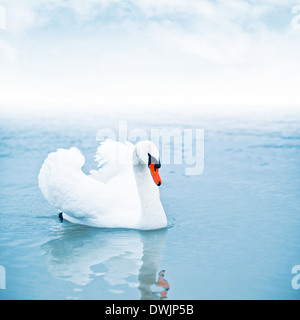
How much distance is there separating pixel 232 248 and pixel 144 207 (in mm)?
1634

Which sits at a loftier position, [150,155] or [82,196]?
[150,155]

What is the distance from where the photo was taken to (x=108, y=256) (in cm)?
738

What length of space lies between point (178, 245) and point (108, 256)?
1196mm

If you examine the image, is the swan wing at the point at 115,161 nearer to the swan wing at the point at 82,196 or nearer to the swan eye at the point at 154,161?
the swan wing at the point at 82,196

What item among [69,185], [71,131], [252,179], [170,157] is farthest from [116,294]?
[71,131]

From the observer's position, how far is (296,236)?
811cm

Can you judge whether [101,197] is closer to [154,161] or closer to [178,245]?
[154,161]

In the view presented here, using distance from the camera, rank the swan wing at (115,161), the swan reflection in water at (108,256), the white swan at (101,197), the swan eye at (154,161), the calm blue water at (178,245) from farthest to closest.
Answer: the swan wing at (115,161) < the white swan at (101,197) < the swan eye at (154,161) < the swan reflection in water at (108,256) < the calm blue water at (178,245)

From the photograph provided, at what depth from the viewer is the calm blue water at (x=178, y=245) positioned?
251 inches

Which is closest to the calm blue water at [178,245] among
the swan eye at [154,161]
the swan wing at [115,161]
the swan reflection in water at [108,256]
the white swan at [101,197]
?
the swan reflection in water at [108,256]

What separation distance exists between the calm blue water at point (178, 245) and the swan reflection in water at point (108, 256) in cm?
1

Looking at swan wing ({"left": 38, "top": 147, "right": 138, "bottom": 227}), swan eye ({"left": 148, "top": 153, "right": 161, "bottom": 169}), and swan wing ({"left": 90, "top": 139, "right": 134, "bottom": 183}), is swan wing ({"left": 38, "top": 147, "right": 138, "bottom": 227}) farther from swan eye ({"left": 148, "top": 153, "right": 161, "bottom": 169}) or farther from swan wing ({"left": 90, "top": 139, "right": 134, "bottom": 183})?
swan eye ({"left": 148, "top": 153, "right": 161, "bottom": 169})

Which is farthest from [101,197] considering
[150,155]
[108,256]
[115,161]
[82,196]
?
[115,161]
